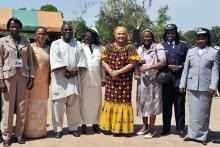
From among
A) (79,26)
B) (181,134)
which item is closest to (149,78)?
(181,134)

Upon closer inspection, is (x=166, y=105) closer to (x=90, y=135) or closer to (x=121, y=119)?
(x=121, y=119)

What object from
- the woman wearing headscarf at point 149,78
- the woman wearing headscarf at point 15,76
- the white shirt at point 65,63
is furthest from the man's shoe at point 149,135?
the woman wearing headscarf at point 15,76

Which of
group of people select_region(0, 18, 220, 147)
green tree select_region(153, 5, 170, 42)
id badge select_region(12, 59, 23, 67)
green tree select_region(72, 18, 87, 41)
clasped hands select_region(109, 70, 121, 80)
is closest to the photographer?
id badge select_region(12, 59, 23, 67)

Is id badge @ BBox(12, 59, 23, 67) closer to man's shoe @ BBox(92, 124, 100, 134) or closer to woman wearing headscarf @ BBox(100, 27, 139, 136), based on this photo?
woman wearing headscarf @ BBox(100, 27, 139, 136)

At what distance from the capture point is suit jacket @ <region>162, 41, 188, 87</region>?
6906 millimetres

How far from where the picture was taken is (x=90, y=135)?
7039mm

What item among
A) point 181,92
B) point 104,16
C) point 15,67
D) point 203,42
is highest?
point 104,16

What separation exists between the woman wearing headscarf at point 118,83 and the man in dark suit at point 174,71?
661 millimetres

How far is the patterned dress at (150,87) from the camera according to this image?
22.6 ft

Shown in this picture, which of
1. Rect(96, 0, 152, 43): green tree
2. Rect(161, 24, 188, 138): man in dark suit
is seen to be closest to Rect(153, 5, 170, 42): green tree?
Rect(96, 0, 152, 43): green tree

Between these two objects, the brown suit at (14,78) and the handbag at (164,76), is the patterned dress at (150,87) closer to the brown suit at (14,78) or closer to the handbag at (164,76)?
the handbag at (164,76)

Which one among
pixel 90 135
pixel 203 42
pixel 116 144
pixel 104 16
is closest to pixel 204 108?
pixel 203 42

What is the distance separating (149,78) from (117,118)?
94 centimetres

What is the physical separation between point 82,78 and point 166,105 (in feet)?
5.44
